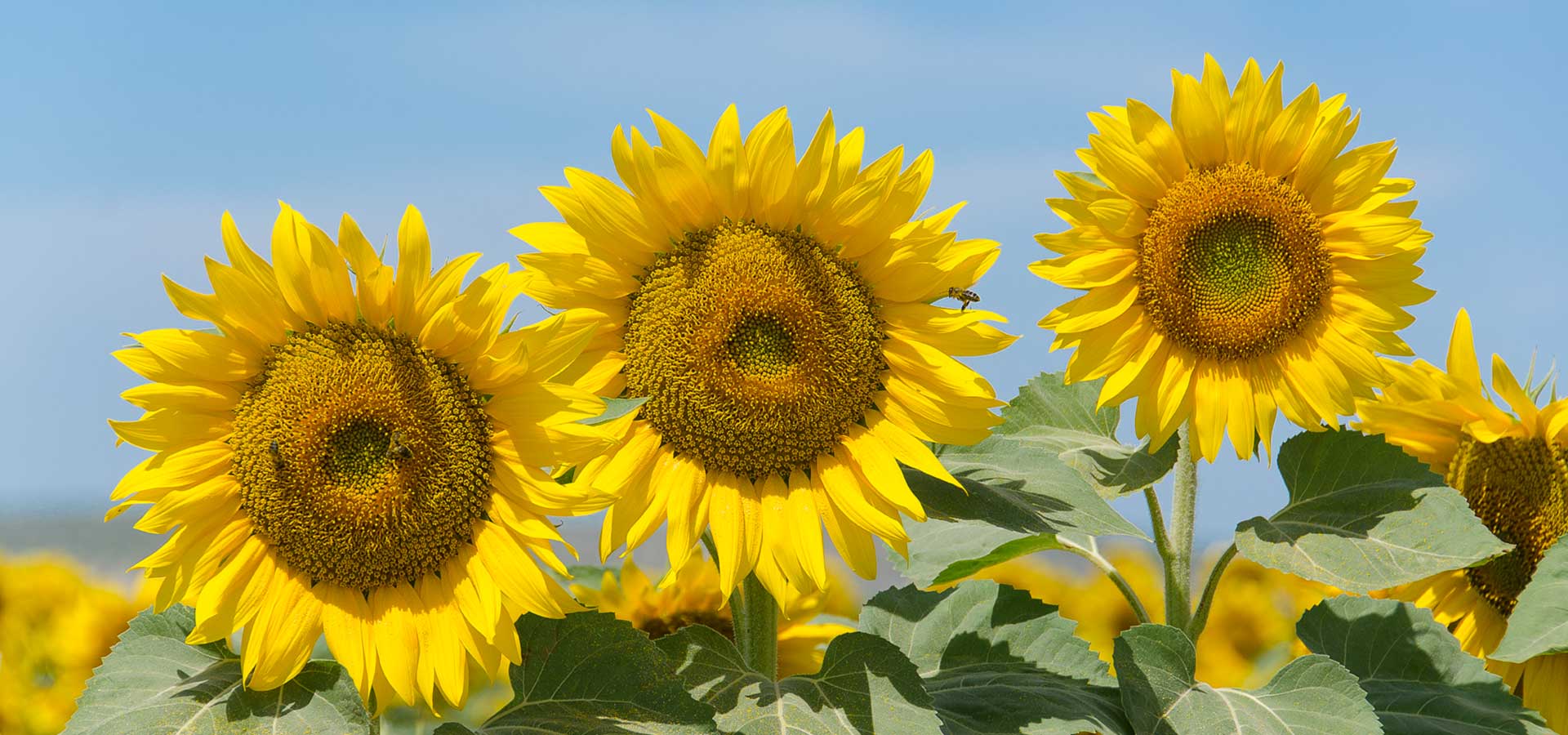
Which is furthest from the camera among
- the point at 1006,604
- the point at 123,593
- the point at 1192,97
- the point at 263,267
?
the point at 123,593

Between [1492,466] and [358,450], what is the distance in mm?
2532

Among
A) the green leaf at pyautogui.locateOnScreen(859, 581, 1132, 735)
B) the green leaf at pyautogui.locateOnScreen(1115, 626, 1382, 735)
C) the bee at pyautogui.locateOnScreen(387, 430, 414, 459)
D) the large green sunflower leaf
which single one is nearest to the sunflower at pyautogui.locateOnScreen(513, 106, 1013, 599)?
the large green sunflower leaf

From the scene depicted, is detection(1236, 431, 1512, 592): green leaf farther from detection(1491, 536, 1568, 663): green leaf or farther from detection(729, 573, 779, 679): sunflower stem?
detection(729, 573, 779, 679): sunflower stem

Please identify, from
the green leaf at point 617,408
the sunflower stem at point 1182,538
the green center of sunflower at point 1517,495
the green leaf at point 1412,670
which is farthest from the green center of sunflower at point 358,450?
the green center of sunflower at point 1517,495

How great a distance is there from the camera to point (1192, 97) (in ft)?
9.30

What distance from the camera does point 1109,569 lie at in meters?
3.17

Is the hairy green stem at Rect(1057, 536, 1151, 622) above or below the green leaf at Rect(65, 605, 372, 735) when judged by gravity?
above

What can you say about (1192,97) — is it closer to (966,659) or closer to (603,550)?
(966,659)

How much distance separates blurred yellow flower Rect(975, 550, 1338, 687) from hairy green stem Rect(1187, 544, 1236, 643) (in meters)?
2.68

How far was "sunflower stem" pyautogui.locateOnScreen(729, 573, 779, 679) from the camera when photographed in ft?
8.39

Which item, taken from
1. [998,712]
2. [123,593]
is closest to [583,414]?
[998,712]

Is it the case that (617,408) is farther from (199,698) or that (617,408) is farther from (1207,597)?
(1207,597)

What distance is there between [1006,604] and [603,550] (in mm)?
1199

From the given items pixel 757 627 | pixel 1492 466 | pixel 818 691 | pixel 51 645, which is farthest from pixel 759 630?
pixel 51 645
